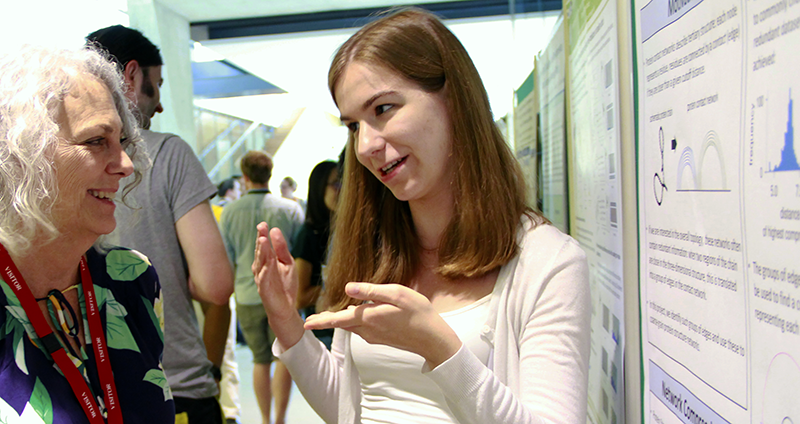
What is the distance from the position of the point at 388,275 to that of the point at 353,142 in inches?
13.9

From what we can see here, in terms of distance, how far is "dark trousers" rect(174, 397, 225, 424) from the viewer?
1678 millimetres

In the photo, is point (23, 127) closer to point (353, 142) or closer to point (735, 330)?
point (353, 142)

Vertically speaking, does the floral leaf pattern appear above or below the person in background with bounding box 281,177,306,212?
below

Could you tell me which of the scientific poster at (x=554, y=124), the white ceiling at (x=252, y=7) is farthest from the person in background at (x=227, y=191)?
the scientific poster at (x=554, y=124)

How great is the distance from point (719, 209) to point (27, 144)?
1177 mm

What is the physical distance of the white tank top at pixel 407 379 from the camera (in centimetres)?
107

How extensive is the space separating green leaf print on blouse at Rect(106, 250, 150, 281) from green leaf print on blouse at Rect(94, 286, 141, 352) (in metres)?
0.07

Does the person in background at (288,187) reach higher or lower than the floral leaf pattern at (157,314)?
higher

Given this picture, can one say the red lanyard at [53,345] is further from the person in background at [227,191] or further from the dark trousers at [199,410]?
the person in background at [227,191]

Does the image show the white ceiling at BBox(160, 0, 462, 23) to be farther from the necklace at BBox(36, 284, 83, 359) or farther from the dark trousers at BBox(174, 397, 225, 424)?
the necklace at BBox(36, 284, 83, 359)

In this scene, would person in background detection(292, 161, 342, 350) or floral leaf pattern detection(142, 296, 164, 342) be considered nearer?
floral leaf pattern detection(142, 296, 164, 342)

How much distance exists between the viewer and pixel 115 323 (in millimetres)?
1161

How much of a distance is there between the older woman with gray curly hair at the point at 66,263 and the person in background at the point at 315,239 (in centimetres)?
182

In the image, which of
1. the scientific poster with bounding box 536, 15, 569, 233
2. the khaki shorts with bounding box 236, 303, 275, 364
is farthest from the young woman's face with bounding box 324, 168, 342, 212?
the scientific poster with bounding box 536, 15, 569, 233
